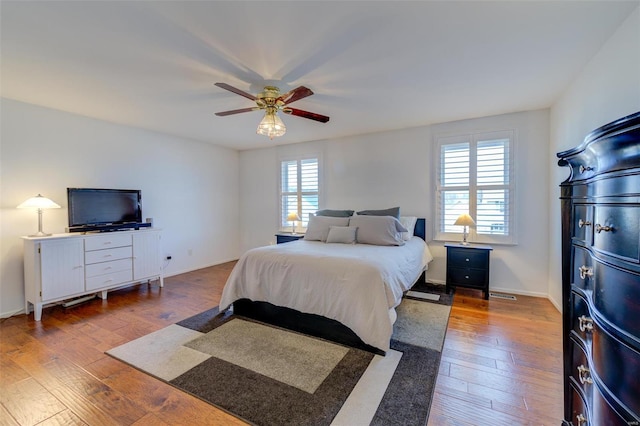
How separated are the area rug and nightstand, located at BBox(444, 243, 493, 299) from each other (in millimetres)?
1061

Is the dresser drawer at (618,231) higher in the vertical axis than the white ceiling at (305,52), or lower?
lower

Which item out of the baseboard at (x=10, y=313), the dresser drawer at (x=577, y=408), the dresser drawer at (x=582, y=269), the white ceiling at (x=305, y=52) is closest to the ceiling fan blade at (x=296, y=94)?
the white ceiling at (x=305, y=52)

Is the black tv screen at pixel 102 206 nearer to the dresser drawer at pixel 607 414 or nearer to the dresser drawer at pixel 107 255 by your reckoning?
the dresser drawer at pixel 107 255

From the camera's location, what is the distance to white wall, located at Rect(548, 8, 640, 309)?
71.6 inches

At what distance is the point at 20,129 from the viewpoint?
3258mm

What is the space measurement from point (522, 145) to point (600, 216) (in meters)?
3.25

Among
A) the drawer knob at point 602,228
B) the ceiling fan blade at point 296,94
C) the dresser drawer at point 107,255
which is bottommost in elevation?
the dresser drawer at point 107,255

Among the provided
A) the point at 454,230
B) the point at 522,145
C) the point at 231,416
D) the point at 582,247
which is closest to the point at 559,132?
the point at 522,145

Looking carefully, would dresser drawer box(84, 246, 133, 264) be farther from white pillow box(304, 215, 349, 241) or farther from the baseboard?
white pillow box(304, 215, 349, 241)

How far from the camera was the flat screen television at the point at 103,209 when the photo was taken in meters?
3.52

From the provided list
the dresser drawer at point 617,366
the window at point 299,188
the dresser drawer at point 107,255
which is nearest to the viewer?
the dresser drawer at point 617,366

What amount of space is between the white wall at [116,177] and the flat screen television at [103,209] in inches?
10.2

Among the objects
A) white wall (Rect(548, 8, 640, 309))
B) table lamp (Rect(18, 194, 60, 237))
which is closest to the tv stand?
table lamp (Rect(18, 194, 60, 237))

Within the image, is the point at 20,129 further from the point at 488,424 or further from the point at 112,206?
the point at 488,424
